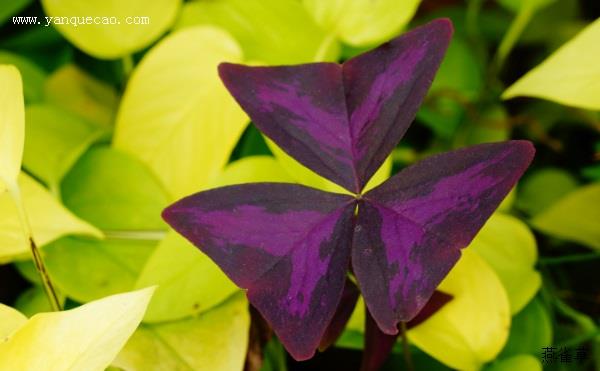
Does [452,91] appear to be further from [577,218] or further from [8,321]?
[8,321]

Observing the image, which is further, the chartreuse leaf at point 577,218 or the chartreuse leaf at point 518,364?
the chartreuse leaf at point 577,218

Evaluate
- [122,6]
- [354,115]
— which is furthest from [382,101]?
[122,6]

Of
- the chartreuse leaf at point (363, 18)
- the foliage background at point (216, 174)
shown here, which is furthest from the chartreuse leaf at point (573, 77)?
the chartreuse leaf at point (363, 18)

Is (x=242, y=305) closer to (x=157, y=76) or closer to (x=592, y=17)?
(x=157, y=76)

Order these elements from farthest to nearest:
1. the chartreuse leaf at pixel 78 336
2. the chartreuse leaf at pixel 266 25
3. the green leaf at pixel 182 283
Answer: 1. the chartreuse leaf at pixel 266 25
2. the green leaf at pixel 182 283
3. the chartreuse leaf at pixel 78 336

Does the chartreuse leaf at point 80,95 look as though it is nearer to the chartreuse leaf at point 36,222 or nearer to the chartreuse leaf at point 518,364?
the chartreuse leaf at point 36,222

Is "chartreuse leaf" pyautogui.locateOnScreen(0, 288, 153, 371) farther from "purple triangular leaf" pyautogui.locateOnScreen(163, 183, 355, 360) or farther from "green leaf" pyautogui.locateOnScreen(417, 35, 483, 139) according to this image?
"green leaf" pyautogui.locateOnScreen(417, 35, 483, 139)

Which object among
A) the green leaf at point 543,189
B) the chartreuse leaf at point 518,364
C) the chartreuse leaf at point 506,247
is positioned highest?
the chartreuse leaf at point 506,247

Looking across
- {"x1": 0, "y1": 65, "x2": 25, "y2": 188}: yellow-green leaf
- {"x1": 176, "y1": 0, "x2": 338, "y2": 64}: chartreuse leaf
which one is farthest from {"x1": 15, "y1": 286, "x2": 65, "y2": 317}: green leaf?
{"x1": 176, "y1": 0, "x2": 338, "y2": 64}: chartreuse leaf
